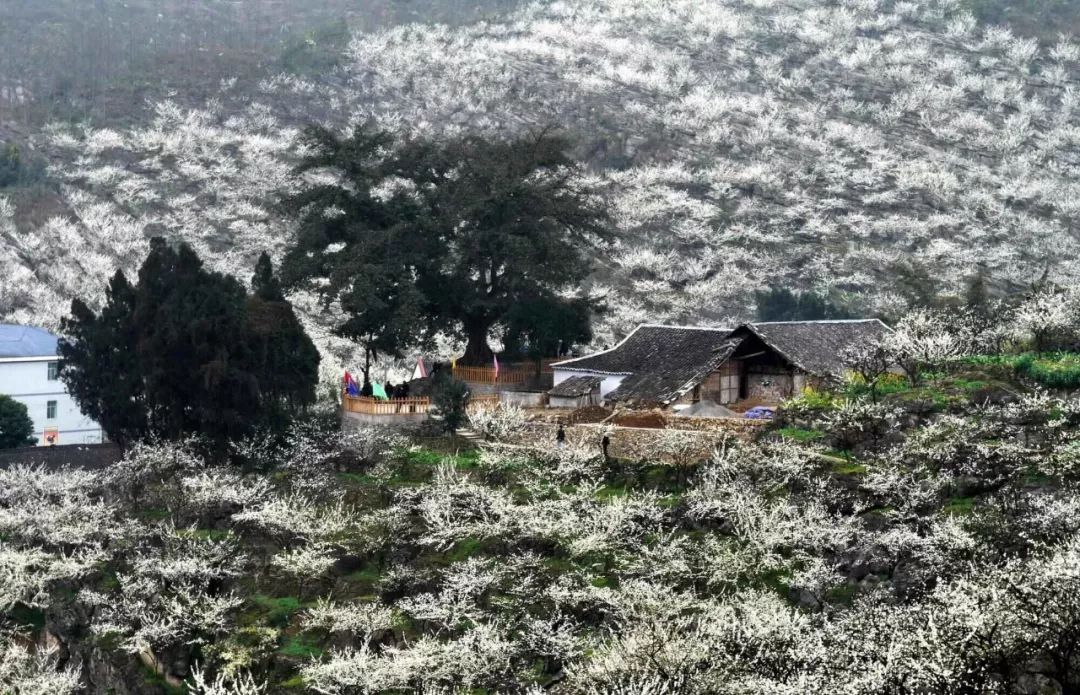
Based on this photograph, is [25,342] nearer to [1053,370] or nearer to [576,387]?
[576,387]

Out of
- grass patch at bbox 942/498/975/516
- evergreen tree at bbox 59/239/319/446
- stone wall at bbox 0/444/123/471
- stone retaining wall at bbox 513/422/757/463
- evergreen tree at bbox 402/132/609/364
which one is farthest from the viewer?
evergreen tree at bbox 402/132/609/364

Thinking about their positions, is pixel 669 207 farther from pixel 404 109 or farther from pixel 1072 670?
pixel 1072 670

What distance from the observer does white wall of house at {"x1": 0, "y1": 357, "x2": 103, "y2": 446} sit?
2480 inches

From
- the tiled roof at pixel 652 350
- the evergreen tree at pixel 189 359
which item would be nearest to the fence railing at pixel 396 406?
the evergreen tree at pixel 189 359

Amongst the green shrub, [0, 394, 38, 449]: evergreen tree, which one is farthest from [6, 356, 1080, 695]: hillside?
[0, 394, 38, 449]: evergreen tree

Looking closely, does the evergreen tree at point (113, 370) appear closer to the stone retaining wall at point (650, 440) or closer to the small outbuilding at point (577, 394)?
the stone retaining wall at point (650, 440)

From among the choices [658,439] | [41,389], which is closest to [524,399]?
[658,439]

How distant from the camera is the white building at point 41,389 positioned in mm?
63062

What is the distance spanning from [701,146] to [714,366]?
62903mm

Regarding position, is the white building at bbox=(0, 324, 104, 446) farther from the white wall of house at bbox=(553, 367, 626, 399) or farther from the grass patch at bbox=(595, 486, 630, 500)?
the grass patch at bbox=(595, 486, 630, 500)

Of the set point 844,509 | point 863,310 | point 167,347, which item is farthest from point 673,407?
point 863,310

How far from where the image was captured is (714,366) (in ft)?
152

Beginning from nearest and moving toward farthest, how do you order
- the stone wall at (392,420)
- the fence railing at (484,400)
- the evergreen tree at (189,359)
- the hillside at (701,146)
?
the evergreen tree at (189,359)
the fence railing at (484,400)
the stone wall at (392,420)
the hillside at (701,146)

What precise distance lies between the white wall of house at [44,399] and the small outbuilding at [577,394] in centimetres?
2380
